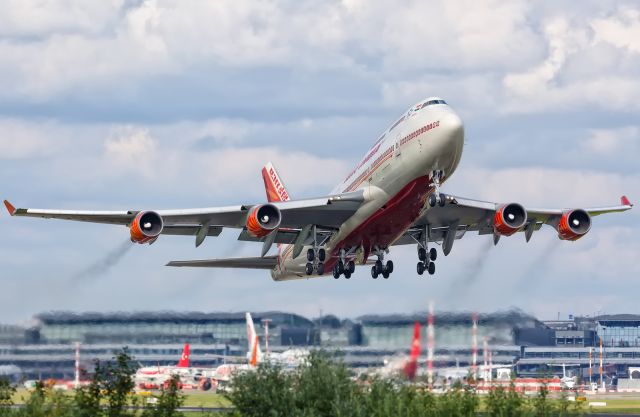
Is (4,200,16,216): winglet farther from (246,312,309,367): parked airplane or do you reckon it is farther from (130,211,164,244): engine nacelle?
(246,312,309,367): parked airplane

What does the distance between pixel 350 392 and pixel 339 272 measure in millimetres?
26211

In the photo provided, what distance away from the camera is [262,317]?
65062 mm

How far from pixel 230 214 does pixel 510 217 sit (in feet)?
49.1

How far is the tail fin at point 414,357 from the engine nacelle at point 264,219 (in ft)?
30.9

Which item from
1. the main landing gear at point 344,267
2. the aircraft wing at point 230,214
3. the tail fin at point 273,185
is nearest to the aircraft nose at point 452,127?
the aircraft wing at point 230,214

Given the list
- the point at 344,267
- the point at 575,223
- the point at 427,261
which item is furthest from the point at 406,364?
the point at 575,223

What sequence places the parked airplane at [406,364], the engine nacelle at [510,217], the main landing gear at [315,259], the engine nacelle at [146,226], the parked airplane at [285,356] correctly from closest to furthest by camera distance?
the parked airplane at [285,356], the parked airplane at [406,364], the engine nacelle at [146,226], the engine nacelle at [510,217], the main landing gear at [315,259]

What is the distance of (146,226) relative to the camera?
6088 cm

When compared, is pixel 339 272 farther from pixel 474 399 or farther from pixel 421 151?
pixel 474 399

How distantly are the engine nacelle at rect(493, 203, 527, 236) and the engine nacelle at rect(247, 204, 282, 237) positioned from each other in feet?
40.0

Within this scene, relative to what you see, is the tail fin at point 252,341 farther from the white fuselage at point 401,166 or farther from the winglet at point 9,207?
the winglet at point 9,207

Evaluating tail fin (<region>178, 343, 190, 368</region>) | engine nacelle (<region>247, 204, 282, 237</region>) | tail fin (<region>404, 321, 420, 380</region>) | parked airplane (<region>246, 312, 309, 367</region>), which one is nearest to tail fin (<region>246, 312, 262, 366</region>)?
parked airplane (<region>246, 312, 309, 367</region>)

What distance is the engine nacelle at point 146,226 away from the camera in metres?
60.7

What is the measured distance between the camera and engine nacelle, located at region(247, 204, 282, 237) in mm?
61156
